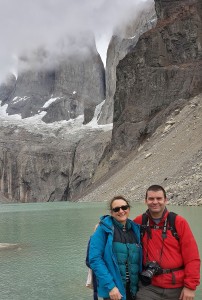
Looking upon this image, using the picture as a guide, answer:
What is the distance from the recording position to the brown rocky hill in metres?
34.7

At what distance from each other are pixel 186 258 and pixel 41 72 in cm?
16581

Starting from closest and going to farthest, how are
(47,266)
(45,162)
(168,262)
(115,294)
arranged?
1. (115,294)
2. (168,262)
3. (47,266)
4. (45,162)

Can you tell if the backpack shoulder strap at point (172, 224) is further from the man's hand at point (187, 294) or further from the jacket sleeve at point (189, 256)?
the man's hand at point (187, 294)

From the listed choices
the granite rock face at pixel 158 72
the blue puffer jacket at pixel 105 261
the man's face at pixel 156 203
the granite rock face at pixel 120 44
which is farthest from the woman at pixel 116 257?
the granite rock face at pixel 120 44

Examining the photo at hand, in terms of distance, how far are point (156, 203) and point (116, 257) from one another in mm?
822

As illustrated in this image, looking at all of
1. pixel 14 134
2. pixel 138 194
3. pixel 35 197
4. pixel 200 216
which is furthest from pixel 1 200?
pixel 200 216

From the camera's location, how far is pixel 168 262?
538 cm

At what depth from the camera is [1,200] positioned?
359ft

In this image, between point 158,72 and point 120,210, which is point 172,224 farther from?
point 158,72

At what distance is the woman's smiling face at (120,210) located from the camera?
5555 millimetres

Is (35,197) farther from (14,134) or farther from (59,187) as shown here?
(14,134)

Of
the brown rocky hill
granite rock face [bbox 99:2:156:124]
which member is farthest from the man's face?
granite rock face [bbox 99:2:156:124]

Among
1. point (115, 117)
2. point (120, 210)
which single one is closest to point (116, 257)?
point (120, 210)

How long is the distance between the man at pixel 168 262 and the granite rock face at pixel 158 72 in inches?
2269
